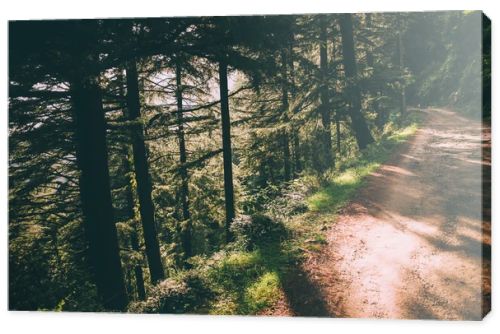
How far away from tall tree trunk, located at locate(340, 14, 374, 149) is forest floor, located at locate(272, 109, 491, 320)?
173 cm

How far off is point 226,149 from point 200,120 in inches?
37.2

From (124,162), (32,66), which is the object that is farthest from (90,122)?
(124,162)

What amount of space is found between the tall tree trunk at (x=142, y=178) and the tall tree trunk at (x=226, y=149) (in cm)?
171

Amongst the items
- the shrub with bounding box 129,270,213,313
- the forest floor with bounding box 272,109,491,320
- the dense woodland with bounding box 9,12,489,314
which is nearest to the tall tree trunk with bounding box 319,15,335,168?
the dense woodland with bounding box 9,12,489,314

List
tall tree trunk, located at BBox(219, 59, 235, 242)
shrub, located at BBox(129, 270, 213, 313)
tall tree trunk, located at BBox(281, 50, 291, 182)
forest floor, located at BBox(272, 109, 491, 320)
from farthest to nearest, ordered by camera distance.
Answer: tall tree trunk, located at BBox(219, 59, 235, 242), tall tree trunk, located at BBox(281, 50, 291, 182), shrub, located at BBox(129, 270, 213, 313), forest floor, located at BBox(272, 109, 491, 320)

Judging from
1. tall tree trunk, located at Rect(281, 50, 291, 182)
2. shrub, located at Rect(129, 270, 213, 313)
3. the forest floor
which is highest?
tall tree trunk, located at Rect(281, 50, 291, 182)

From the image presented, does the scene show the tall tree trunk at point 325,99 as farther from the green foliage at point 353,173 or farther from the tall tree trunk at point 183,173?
the tall tree trunk at point 183,173

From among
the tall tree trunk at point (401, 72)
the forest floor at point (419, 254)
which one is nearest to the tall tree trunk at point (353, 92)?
the tall tree trunk at point (401, 72)

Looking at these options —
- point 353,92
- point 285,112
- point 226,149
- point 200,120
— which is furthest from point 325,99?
point 200,120

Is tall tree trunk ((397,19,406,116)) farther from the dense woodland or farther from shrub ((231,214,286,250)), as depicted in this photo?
shrub ((231,214,286,250))

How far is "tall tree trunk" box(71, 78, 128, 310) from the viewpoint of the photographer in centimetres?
766

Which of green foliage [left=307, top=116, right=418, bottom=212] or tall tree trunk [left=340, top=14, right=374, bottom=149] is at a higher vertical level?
tall tree trunk [left=340, top=14, right=374, bottom=149]

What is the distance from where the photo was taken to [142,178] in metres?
8.95

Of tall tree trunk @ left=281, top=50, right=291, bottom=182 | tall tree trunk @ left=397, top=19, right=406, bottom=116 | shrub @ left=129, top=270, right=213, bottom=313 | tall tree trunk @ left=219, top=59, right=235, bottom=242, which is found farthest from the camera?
tall tree trunk @ left=219, top=59, right=235, bottom=242
